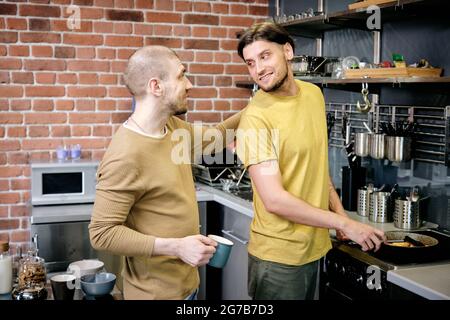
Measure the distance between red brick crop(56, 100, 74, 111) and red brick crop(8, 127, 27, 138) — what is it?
25 cm

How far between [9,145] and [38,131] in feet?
0.63

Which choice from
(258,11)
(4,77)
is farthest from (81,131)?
(258,11)

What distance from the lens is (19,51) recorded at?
11.6 feet

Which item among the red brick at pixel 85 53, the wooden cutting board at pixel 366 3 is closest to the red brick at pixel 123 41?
the red brick at pixel 85 53

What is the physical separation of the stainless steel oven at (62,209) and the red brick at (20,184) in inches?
11.4

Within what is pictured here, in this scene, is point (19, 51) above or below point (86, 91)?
above

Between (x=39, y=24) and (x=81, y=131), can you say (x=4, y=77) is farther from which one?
(x=81, y=131)

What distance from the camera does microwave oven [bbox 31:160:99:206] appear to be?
338 cm

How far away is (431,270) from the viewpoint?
2068 mm

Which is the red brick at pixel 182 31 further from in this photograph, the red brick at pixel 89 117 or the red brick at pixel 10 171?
the red brick at pixel 10 171

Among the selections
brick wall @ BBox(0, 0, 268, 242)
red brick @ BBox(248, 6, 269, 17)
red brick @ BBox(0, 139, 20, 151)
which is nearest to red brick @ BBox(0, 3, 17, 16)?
brick wall @ BBox(0, 0, 268, 242)

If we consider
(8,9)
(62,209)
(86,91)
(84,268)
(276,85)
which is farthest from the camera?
(86,91)

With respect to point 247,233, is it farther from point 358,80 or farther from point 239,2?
point 239,2
